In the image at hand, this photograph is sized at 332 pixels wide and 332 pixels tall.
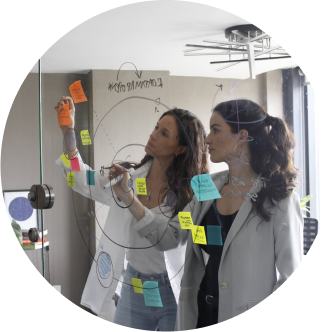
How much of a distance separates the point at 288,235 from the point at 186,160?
36 centimetres

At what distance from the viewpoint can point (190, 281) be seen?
1.14 metres

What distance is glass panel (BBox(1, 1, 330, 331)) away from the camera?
106 cm

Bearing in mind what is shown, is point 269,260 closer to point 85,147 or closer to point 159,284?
point 159,284

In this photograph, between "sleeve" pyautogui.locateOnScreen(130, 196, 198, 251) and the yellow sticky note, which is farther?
the yellow sticky note

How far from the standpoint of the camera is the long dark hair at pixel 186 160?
110 centimetres

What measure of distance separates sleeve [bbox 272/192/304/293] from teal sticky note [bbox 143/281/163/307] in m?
0.38

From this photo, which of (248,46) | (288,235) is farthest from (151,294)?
(248,46)

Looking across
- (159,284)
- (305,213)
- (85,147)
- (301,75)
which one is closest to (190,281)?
(159,284)

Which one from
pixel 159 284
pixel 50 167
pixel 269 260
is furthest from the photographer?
pixel 50 167

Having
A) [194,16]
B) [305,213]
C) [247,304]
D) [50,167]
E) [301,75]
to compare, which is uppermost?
[194,16]

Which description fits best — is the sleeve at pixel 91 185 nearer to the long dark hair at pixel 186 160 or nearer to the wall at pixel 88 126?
the wall at pixel 88 126

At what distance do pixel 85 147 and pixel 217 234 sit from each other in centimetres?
53

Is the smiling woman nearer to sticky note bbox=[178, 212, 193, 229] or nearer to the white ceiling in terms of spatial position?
sticky note bbox=[178, 212, 193, 229]

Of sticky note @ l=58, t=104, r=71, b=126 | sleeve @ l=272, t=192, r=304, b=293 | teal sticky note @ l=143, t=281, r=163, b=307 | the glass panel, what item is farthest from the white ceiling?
→ teal sticky note @ l=143, t=281, r=163, b=307
